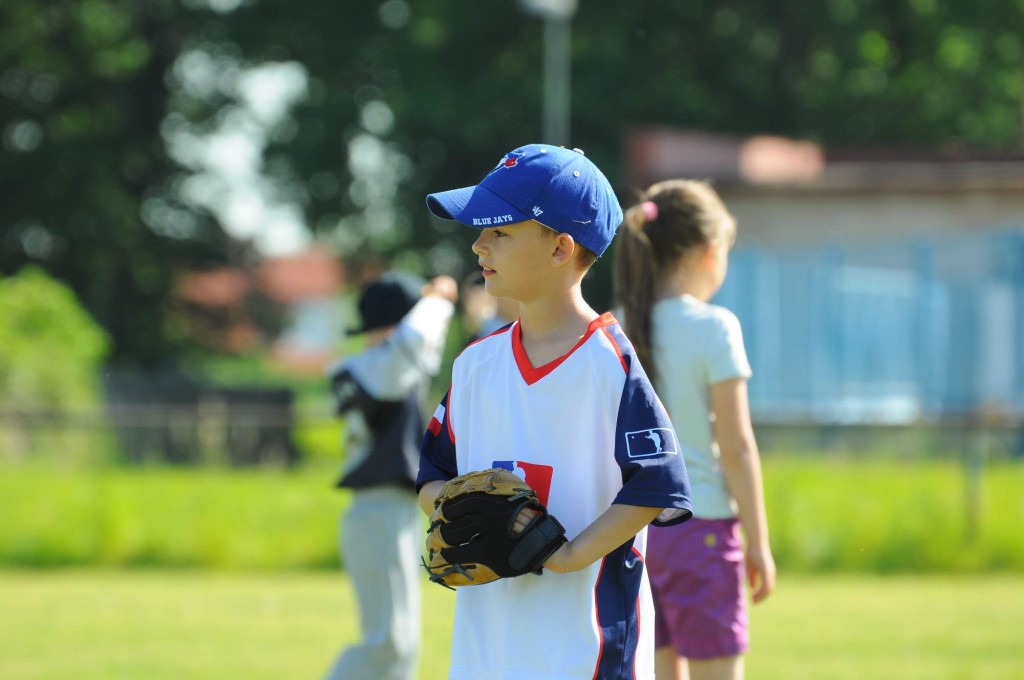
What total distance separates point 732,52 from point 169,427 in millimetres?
22533

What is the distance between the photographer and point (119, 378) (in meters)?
31.9

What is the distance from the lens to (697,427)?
4719mm

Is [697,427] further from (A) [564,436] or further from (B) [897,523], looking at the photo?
(B) [897,523]

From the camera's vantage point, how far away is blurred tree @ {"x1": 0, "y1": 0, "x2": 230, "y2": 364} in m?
37.4

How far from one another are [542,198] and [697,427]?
159 cm

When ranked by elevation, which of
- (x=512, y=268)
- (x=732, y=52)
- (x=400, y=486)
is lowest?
(x=400, y=486)

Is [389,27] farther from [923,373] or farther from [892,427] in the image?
[892,427]

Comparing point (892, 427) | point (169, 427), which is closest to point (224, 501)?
point (169, 427)

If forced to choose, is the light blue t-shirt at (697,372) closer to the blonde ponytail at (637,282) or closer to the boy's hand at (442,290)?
the blonde ponytail at (637,282)

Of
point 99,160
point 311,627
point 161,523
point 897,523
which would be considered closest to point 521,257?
point 311,627

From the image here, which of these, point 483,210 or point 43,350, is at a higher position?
point 483,210

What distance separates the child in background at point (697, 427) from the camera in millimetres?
4637

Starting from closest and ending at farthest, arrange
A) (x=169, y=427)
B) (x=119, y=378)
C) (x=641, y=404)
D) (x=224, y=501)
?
(x=641, y=404) < (x=224, y=501) < (x=169, y=427) < (x=119, y=378)

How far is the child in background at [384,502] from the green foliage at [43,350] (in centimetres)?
1640
